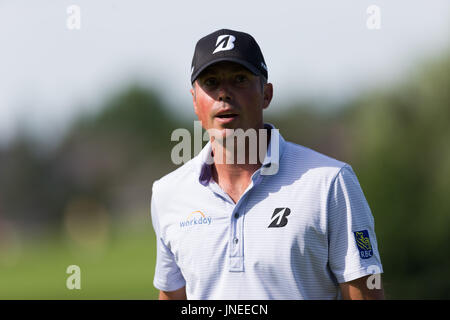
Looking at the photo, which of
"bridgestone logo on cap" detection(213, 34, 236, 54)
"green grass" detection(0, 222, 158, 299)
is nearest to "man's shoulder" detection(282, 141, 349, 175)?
"bridgestone logo on cap" detection(213, 34, 236, 54)

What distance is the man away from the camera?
10.3 ft

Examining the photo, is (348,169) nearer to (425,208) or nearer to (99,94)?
(425,208)

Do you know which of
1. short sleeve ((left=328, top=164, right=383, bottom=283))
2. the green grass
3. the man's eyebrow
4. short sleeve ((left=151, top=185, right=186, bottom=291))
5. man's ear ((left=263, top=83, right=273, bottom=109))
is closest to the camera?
short sleeve ((left=328, top=164, right=383, bottom=283))

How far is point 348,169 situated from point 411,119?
12.3 metres

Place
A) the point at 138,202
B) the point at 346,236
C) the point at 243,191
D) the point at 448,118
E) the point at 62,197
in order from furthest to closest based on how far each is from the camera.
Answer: the point at 62,197 < the point at 138,202 < the point at 448,118 < the point at 243,191 < the point at 346,236

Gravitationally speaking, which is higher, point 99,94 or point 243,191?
point 99,94

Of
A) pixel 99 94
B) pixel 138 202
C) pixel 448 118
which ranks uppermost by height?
pixel 99 94

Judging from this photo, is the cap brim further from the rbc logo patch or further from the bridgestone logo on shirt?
the rbc logo patch

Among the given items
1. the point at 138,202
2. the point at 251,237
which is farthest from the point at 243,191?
the point at 138,202

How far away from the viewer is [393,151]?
15.0m

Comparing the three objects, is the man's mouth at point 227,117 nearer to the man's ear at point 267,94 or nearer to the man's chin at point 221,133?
the man's chin at point 221,133

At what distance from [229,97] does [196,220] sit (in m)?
0.70

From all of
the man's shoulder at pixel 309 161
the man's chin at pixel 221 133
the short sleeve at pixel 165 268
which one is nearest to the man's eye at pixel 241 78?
the man's chin at pixel 221 133

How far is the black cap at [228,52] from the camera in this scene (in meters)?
3.32
